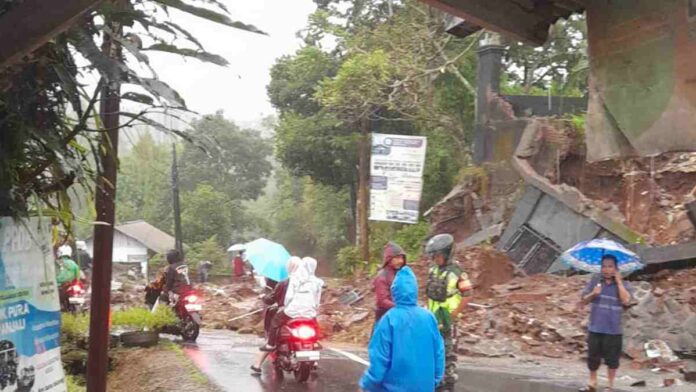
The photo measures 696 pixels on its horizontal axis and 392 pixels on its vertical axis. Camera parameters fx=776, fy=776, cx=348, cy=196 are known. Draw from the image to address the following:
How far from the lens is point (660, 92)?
4.26 m

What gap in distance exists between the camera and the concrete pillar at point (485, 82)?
2103 cm

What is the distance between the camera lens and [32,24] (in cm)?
279

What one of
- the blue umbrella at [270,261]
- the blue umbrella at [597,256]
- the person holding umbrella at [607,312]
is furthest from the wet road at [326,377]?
the blue umbrella at [597,256]

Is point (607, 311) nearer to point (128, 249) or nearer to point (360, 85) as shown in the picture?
point (360, 85)

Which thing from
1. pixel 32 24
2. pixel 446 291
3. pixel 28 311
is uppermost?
pixel 32 24

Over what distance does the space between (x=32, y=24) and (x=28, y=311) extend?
1.26 meters

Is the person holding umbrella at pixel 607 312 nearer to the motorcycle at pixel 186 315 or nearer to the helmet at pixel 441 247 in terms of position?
the helmet at pixel 441 247

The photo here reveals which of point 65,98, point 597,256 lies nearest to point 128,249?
point 597,256

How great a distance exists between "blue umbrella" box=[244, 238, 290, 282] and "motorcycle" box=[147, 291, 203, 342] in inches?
89.1

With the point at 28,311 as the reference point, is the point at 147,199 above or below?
above

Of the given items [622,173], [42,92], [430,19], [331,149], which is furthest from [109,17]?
[331,149]

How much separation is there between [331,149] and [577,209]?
46.8 ft

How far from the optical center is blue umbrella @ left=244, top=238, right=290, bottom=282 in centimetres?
984

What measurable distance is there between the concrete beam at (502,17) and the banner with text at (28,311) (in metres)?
2.61
